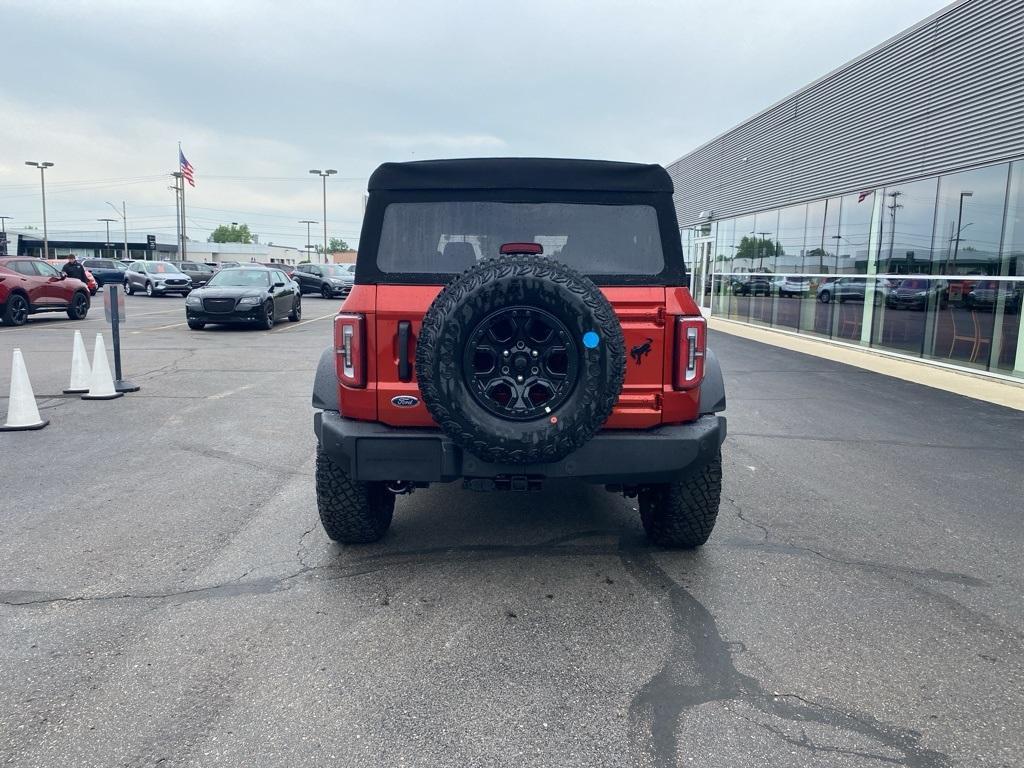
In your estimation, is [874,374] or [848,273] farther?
[848,273]

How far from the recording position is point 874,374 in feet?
40.6

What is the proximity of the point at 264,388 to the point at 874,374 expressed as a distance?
979 cm

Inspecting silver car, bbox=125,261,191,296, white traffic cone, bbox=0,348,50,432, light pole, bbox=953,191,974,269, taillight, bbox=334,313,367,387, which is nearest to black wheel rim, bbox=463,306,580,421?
taillight, bbox=334,313,367,387

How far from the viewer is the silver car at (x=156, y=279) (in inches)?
1334

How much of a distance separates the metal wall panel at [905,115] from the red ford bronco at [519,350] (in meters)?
11.1

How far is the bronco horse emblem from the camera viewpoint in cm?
363

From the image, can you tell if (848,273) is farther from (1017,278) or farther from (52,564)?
(52,564)

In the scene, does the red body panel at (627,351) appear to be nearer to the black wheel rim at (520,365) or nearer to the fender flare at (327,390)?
the fender flare at (327,390)

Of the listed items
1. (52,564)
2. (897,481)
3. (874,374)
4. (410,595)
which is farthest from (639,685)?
(874,374)

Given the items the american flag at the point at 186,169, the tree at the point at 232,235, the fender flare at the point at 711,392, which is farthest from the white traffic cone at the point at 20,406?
the tree at the point at 232,235

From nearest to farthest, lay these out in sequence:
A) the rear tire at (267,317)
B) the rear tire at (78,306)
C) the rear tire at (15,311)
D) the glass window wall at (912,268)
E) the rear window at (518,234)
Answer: the rear window at (518,234) → the glass window wall at (912,268) → the rear tire at (15,311) → the rear tire at (267,317) → the rear tire at (78,306)

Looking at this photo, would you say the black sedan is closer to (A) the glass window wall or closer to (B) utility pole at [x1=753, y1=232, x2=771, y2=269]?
(A) the glass window wall

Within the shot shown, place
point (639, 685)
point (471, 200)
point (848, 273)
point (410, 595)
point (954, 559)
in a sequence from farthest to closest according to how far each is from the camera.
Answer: point (848, 273) → point (954, 559) → point (471, 200) → point (410, 595) → point (639, 685)

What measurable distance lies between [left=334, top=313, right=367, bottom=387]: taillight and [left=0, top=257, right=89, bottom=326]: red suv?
18.1 meters
